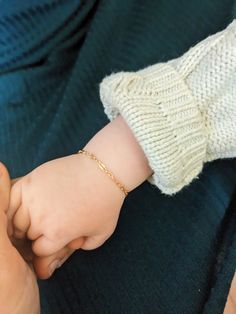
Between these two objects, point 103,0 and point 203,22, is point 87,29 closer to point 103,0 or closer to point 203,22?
point 103,0

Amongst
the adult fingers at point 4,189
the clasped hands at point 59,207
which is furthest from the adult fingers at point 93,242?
the adult fingers at point 4,189

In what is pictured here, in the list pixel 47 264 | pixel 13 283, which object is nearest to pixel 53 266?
pixel 47 264

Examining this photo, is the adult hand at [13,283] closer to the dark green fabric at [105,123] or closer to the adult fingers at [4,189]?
the adult fingers at [4,189]

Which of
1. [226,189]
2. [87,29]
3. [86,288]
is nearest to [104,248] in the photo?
[86,288]

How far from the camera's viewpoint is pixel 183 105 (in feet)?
2.01

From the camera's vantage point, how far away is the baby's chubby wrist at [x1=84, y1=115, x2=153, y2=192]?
0.61m

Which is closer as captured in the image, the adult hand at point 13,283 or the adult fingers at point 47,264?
the adult hand at point 13,283

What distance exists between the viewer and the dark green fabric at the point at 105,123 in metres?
0.63

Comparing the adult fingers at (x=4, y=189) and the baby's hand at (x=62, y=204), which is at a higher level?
the adult fingers at (x=4, y=189)

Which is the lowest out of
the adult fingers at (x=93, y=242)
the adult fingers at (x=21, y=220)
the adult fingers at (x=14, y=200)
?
the adult fingers at (x=93, y=242)

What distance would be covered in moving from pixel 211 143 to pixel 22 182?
0.22m

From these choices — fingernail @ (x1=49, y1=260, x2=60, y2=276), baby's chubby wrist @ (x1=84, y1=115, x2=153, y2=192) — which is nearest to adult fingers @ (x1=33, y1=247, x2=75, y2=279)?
fingernail @ (x1=49, y1=260, x2=60, y2=276)

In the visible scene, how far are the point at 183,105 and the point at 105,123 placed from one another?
0.14m

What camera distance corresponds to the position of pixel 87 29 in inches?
30.6
